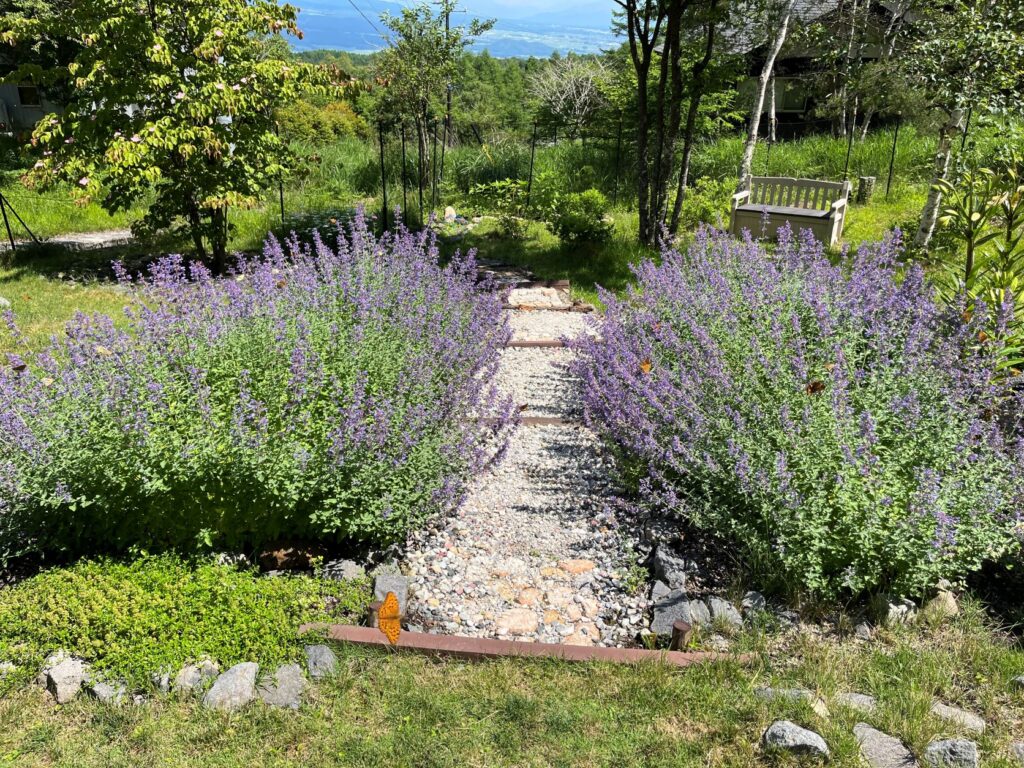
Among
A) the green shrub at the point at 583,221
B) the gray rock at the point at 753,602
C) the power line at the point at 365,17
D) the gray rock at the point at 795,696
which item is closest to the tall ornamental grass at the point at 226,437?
the gray rock at the point at 753,602

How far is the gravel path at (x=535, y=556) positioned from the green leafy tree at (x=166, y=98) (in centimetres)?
547

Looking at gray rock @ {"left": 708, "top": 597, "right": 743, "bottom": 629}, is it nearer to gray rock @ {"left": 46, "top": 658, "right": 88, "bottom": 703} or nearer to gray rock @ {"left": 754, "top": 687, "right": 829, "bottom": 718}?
gray rock @ {"left": 754, "top": 687, "right": 829, "bottom": 718}

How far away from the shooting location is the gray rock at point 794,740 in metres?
2.32

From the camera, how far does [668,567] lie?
330 cm

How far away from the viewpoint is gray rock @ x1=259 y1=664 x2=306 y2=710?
262 cm

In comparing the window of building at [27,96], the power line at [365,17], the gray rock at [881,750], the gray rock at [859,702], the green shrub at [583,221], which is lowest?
the gray rock at [881,750]

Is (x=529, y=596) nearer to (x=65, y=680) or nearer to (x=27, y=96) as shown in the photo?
(x=65, y=680)

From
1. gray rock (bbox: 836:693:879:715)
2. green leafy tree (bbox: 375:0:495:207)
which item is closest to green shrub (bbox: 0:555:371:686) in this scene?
gray rock (bbox: 836:693:879:715)

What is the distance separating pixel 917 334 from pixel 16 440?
4.34 m

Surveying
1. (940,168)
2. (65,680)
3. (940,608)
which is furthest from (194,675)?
(940,168)

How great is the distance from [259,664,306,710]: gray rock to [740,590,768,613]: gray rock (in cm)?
184

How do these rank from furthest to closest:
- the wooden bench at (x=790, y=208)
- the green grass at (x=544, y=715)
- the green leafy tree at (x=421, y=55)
A: the green leafy tree at (x=421, y=55)
the wooden bench at (x=790, y=208)
the green grass at (x=544, y=715)

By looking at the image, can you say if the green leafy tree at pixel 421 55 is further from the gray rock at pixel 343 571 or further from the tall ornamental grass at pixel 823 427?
the gray rock at pixel 343 571

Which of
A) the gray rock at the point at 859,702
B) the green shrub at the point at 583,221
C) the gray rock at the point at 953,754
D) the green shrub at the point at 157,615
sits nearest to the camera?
the gray rock at the point at 953,754
